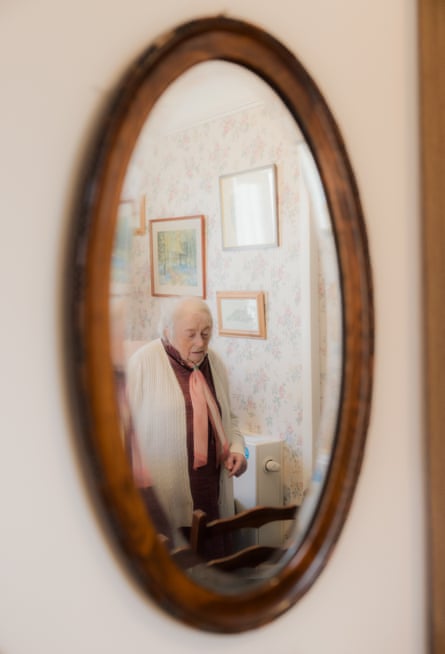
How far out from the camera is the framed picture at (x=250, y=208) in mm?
1026

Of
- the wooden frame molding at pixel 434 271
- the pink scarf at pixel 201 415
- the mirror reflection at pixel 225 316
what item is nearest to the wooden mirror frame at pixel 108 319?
the mirror reflection at pixel 225 316

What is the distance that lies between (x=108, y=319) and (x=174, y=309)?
0.13m

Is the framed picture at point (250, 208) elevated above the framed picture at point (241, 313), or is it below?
above

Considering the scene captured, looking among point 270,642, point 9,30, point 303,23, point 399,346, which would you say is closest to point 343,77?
point 303,23

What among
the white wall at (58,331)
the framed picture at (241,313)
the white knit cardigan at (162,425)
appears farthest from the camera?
the framed picture at (241,313)

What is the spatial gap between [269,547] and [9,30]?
32.4 inches

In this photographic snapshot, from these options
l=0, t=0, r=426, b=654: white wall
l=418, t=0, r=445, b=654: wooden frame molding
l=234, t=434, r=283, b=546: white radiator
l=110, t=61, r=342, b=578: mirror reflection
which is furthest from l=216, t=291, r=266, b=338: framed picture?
l=418, t=0, r=445, b=654: wooden frame molding

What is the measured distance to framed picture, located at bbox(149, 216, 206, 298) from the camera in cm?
91

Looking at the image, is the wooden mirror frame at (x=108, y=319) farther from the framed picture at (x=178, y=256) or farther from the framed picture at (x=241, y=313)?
the framed picture at (x=241, y=313)

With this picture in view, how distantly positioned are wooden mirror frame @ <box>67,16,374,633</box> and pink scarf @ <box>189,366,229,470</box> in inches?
5.3

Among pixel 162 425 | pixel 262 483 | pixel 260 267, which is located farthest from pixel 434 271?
pixel 162 425

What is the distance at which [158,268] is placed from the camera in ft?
2.98

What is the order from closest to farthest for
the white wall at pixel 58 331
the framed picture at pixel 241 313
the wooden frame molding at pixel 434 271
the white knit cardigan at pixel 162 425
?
the white wall at pixel 58 331
the white knit cardigan at pixel 162 425
the framed picture at pixel 241 313
the wooden frame molding at pixel 434 271

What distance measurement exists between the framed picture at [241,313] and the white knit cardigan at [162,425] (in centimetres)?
6
